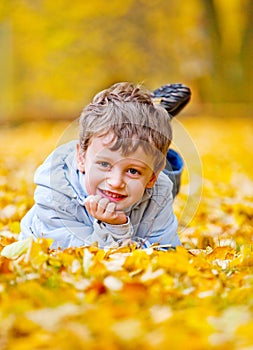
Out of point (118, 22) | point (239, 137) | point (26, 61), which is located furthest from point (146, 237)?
point (26, 61)

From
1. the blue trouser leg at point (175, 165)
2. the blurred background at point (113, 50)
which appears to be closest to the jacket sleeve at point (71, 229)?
the blue trouser leg at point (175, 165)

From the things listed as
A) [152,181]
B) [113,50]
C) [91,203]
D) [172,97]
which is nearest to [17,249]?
[91,203]

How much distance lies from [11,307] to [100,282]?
351 mm

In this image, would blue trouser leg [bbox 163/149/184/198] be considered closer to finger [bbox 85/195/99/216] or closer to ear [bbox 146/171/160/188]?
ear [bbox 146/171/160/188]

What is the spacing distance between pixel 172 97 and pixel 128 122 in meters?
0.97

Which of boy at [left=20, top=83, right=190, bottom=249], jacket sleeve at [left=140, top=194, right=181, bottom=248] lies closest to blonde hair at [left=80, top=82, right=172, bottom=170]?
boy at [left=20, top=83, right=190, bottom=249]

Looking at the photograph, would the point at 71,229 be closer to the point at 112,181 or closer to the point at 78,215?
the point at 78,215

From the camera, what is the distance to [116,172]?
269cm

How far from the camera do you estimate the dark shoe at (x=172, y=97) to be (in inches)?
143

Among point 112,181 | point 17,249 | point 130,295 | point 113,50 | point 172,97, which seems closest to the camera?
point 130,295

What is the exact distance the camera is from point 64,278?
7.44ft

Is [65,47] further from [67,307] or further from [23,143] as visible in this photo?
[67,307]

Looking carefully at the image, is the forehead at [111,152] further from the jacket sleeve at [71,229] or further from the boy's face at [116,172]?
the jacket sleeve at [71,229]

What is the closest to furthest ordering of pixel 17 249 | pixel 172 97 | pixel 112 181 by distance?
pixel 17 249 < pixel 112 181 < pixel 172 97
